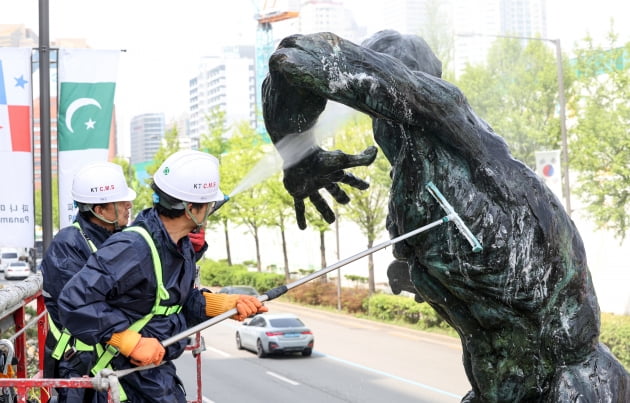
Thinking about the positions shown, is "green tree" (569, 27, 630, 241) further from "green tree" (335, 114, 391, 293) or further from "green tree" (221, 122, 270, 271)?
"green tree" (221, 122, 270, 271)

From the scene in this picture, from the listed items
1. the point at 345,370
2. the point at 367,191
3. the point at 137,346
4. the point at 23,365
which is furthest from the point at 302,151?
the point at 367,191

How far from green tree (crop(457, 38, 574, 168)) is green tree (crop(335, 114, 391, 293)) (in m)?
3.26

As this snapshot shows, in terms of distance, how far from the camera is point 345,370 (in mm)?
18375

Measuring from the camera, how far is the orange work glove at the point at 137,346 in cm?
316

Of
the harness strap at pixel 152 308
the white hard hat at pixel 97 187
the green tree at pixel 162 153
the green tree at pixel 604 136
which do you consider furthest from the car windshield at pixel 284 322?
the green tree at pixel 162 153

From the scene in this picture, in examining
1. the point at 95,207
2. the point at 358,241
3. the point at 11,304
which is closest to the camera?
the point at 95,207

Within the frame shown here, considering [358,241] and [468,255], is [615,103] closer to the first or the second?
[358,241]

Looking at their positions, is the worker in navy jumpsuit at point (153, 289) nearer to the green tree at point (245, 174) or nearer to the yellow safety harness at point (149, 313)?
the yellow safety harness at point (149, 313)

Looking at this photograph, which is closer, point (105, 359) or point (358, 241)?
point (105, 359)

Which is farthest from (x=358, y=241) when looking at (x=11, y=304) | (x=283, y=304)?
(x=11, y=304)

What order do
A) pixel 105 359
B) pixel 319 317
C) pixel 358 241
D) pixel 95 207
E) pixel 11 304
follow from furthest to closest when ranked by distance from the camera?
pixel 358 241
pixel 319 317
pixel 11 304
pixel 95 207
pixel 105 359

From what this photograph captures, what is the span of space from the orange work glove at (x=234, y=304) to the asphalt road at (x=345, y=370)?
38.1ft

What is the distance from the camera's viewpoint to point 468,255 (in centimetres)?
341

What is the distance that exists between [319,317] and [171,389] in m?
25.4
